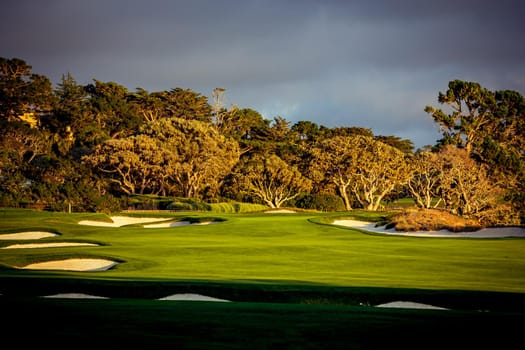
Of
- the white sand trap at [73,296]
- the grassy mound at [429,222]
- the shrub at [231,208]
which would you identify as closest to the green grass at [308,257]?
the white sand trap at [73,296]

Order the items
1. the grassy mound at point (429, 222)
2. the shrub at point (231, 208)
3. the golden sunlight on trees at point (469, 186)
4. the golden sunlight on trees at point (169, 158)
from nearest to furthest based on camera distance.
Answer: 1. the grassy mound at point (429, 222)
2. the golden sunlight on trees at point (469, 186)
3. the shrub at point (231, 208)
4. the golden sunlight on trees at point (169, 158)

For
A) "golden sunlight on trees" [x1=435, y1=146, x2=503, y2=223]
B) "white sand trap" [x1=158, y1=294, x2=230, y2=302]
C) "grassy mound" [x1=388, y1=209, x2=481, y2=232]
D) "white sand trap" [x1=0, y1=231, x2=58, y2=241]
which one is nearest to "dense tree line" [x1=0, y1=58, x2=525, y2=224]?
"golden sunlight on trees" [x1=435, y1=146, x2=503, y2=223]

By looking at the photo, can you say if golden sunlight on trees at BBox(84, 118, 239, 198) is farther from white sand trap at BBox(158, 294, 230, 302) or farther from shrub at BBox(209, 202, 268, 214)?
white sand trap at BBox(158, 294, 230, 302)

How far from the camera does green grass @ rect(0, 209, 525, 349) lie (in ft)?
26.3

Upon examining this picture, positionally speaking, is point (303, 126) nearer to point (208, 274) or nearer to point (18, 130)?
point (18, 130)

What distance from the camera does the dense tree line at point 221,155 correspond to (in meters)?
46.1

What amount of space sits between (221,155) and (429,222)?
3351 centimetres

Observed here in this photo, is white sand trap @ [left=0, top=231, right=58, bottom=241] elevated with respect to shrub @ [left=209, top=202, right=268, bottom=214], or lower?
lower

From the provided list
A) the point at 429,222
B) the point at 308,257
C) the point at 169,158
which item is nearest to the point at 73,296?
the point at 308,257

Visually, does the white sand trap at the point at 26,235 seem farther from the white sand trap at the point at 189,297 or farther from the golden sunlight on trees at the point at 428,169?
the golden sunlight on trees at the point at 428,169

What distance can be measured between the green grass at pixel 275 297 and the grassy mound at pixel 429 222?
9870 mm

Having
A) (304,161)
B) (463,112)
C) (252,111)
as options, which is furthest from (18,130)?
(463,112)

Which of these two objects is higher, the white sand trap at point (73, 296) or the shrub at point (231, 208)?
the shrub at point (231, 208)

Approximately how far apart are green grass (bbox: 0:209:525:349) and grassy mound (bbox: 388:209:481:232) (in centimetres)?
987
